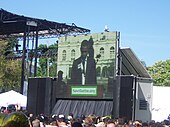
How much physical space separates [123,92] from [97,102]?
1838 millimetres

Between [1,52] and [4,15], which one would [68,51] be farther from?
[1,52]

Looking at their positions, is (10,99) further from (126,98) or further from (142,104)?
(142,104)

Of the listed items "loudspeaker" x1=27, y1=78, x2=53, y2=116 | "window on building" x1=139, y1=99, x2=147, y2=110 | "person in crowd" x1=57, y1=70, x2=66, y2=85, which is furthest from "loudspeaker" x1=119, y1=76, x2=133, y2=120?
"loudspeaker" x1=27, y1=78, x2=53, y2=116

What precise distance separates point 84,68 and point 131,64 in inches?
99.8

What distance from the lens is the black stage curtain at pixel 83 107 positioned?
19.7 meters

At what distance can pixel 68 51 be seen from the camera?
22.0 meters

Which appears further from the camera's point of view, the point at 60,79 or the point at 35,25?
the point at 35,25

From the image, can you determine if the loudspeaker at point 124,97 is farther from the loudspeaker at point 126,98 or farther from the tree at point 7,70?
the tree at point 7,70

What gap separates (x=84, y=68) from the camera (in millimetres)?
20859

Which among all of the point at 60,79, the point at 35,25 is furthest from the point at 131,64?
the point at 35,25

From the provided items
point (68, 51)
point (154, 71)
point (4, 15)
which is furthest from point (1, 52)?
point (68, 51)

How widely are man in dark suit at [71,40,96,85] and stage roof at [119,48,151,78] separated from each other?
1.65 metres

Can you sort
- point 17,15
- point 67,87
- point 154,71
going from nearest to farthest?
point 67,87 → point 17,15 → point 154,71

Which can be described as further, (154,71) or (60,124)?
(154,71)
